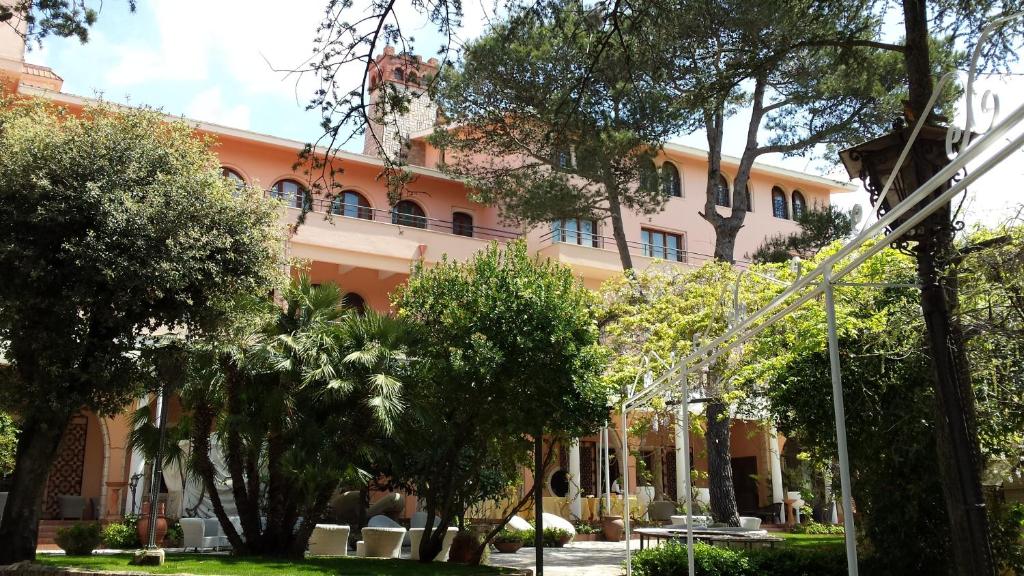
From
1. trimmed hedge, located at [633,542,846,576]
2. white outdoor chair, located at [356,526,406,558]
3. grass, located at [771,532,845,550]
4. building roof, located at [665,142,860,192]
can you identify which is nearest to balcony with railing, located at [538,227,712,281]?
building roof, located at [665,142,860,192]

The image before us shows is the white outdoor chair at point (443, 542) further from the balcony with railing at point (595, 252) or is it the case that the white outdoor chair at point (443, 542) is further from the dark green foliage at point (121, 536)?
the balcony with railing at point (595, 252)

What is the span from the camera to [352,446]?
14.0m

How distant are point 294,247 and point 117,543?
9.52 meters

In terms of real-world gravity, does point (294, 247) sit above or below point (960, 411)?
above

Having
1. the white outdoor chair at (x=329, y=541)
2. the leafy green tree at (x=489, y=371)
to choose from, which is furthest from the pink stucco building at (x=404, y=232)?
the white outdoor chair at (x=329, y=541)

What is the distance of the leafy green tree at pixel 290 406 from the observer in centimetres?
1369

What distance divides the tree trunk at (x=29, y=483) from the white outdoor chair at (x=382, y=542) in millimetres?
5247

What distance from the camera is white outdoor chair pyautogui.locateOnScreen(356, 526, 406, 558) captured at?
49.5 ft

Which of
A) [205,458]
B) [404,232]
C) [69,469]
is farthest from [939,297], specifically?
[69,469]

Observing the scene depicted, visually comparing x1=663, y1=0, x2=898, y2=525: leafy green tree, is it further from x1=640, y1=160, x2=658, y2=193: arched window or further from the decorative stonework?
the decorative stonework

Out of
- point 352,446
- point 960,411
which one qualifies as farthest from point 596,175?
point 960,411

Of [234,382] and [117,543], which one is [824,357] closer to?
[234,382]

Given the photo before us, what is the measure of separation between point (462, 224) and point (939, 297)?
2462 centimetres

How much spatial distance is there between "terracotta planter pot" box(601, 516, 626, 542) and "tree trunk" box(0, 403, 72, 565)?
13560 mm
